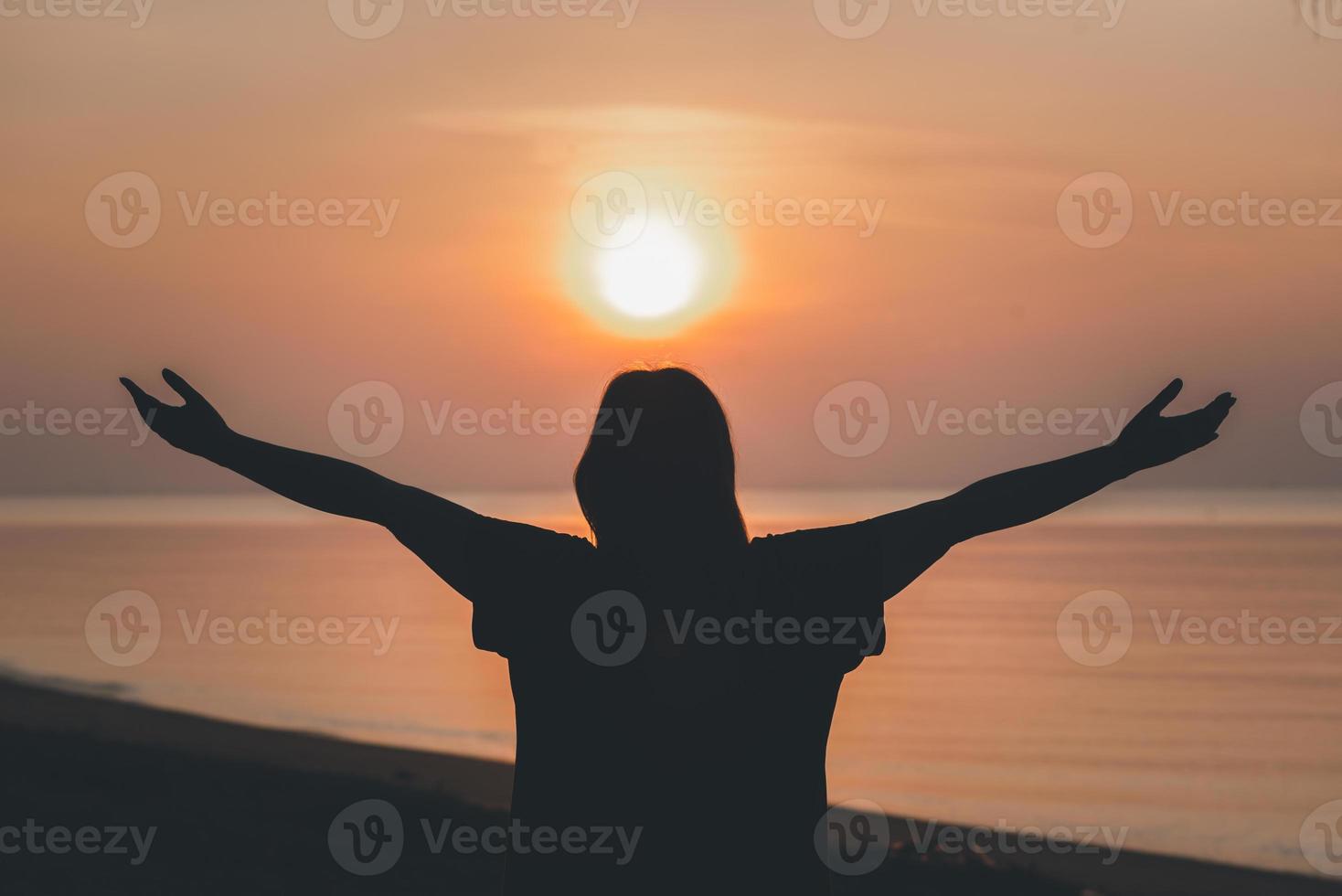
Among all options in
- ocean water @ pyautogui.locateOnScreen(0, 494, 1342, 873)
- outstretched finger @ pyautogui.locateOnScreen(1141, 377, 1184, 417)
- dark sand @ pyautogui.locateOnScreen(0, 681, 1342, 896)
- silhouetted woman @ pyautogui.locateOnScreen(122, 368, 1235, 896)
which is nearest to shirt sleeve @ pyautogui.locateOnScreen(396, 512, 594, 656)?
silhouetted woman @ pyautogui.locateOnScreen(122, 368, 1235, 896)

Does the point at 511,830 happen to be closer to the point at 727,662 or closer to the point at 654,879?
the point at 654,879

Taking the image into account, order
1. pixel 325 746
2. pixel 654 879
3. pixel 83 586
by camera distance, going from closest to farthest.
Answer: pixel 654 879 < pixel 325 746 < pixel 83 586

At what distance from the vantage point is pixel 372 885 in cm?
879

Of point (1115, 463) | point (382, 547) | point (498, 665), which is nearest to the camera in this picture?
point (1115, 463)

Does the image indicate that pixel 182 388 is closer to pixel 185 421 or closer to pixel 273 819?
pixel 185 421

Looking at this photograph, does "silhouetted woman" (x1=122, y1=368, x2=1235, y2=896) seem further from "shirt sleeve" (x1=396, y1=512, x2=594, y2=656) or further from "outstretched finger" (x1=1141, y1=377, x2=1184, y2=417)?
"outstretched finger" (x1=1141, y1=377, x2=1184, y2=417)

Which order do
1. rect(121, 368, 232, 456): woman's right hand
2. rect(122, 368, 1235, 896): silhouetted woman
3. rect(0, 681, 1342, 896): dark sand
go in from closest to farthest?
rect(122, 368, 1235, 896): silhouetted woman
rect(121, 368, 232, 456): woman's right hand
rect(0, 681, 1342, 896): dark sand

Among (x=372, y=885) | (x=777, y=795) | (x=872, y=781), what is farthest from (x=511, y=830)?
(x=872, y=781)

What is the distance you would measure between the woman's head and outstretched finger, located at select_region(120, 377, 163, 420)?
0.83 meters

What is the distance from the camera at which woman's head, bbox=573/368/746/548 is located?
2.26 m

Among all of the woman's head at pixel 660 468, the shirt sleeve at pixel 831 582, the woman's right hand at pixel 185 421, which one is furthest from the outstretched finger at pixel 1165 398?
the woman's right hand at pixel 185 421

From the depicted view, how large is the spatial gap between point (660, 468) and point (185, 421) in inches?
35.6

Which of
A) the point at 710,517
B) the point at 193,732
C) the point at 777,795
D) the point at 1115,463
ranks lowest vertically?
the point at 193,732

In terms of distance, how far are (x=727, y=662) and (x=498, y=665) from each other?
2108 centimetres
